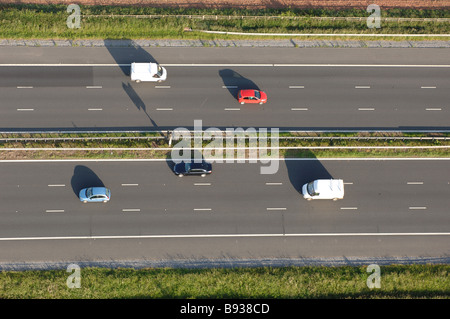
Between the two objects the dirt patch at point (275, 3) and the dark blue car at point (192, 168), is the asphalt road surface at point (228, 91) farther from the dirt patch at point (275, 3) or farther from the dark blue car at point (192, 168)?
the dirt patch at point (275, 3)

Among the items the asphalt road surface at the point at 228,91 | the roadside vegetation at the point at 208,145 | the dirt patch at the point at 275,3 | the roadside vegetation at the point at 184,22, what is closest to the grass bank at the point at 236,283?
the roadside vegetation at the point at 208,145

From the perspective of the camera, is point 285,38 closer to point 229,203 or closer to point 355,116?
point 355,116

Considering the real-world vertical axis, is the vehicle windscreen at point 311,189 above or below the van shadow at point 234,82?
below

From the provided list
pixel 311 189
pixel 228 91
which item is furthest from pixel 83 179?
pixel 311 189

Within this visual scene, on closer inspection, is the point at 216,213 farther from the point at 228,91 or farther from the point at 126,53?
the point at 126,53

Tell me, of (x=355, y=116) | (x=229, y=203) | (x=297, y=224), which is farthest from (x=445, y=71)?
(x=229, y=203)

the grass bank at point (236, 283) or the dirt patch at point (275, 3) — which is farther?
the dirt patch at point (275, 3)
